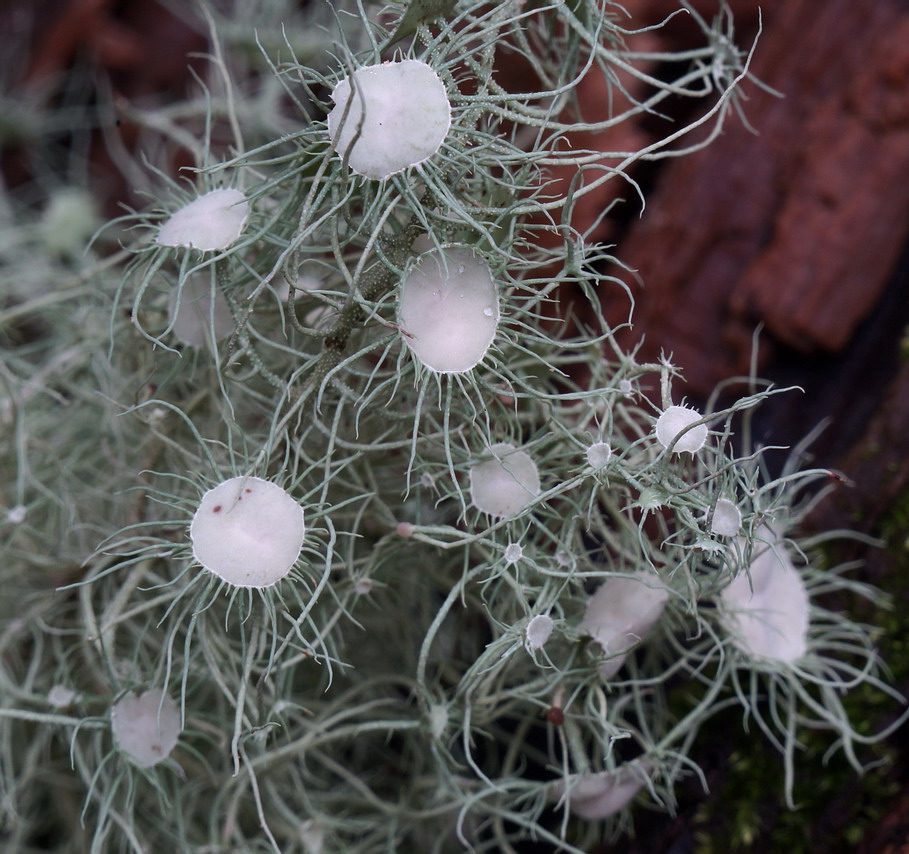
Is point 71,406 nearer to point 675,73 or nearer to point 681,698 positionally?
point 681,698

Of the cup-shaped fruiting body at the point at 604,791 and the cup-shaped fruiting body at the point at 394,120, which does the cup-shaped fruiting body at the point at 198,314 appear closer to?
the cup-shaped fruiting body at the point at 394,120

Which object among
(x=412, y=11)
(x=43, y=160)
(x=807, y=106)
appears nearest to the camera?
(x=412, y=11)

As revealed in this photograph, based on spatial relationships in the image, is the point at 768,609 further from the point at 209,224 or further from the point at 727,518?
the point at 209,224

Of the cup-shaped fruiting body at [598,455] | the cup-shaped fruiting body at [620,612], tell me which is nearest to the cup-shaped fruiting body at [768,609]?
the cup-shaped fruiting body at [620,612]

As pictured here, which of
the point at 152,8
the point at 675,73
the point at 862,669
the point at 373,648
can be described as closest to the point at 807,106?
the point at 675,73

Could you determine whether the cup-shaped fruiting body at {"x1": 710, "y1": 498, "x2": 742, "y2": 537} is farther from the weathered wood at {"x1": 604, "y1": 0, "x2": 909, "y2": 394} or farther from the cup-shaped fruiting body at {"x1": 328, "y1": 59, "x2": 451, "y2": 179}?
the weathered wood at {"x1": 604, "y1": 0, "x2": 909, "y2": 394}

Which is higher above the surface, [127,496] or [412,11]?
[412,11]
